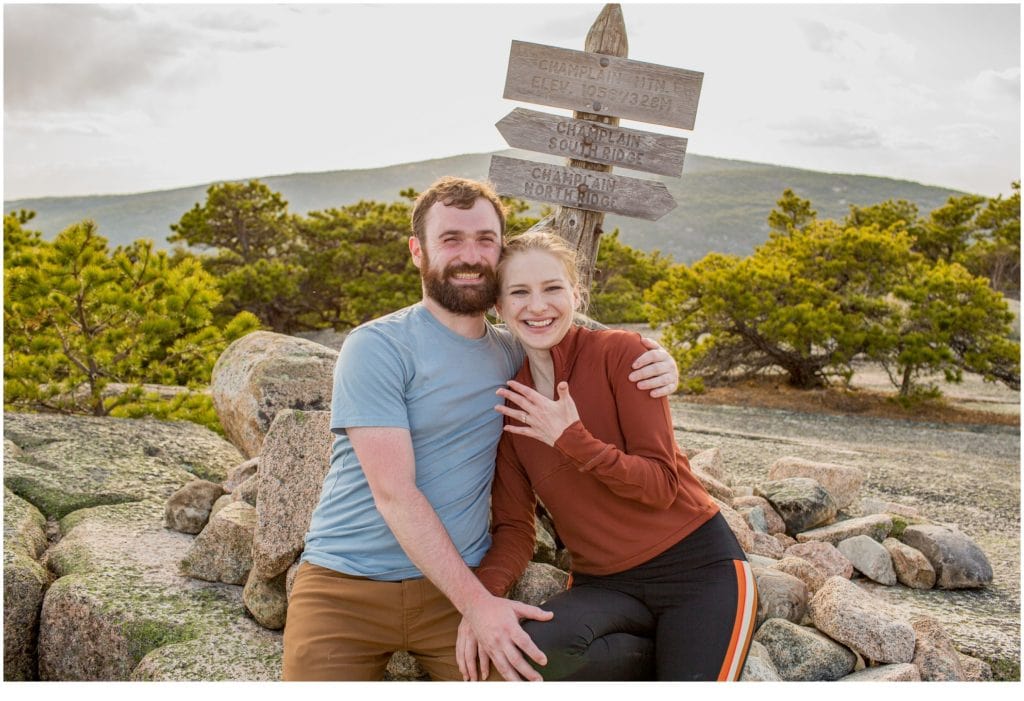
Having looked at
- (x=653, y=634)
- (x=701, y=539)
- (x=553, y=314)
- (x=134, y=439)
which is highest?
(x=553, y=314)

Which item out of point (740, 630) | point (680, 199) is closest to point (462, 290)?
point (740, 630)

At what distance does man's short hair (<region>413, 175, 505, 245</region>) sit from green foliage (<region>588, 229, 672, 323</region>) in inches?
→ 729

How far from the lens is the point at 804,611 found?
3.28 metres

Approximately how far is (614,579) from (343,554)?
0.85 meters

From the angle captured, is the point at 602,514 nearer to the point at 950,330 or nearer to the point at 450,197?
the point at 450,197

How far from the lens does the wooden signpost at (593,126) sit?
3863 millimetres

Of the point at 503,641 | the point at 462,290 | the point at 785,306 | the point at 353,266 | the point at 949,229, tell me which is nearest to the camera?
the point at 503,641

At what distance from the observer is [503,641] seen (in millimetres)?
2252

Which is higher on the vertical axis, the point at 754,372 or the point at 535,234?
the point at 535,234


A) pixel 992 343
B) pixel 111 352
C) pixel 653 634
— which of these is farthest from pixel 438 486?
pixel 992 343

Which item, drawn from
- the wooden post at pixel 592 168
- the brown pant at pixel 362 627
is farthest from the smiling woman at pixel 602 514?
the wooden post at pixel 592 168

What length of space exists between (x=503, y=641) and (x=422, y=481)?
0.54m

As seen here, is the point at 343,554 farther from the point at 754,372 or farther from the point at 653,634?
the point at 754,372

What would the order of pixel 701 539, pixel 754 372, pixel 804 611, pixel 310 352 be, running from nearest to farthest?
pixel 701 539, pixel 804 611, pixel 310 352, pixel 754 372
